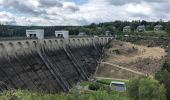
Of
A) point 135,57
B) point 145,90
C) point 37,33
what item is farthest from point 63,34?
point 145,90

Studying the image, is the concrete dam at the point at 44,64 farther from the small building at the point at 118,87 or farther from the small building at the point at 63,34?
the small building at the point at 118,87

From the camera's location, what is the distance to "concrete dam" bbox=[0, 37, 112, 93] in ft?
186

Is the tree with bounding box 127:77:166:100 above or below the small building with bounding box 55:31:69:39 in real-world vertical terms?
below

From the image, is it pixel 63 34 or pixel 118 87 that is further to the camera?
pixel 63 34

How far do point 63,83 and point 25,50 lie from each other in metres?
10.1

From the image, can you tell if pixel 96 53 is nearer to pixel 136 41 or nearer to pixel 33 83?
pixel 136 41

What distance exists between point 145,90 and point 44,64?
25.3 m

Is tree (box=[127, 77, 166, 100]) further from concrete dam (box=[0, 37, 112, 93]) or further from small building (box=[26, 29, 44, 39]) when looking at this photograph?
small building (box=[26, 29, 44, 39])

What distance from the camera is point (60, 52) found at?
80188 mm

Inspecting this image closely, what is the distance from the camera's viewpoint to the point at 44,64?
6712 cm

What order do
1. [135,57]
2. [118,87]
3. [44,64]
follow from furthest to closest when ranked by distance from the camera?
[135,57]
[118,87]
[44,64]

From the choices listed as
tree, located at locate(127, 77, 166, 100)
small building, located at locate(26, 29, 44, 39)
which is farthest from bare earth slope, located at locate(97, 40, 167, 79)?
tree, located at locate(127, 77, 166, 100)

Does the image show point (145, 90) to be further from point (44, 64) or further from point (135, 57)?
point (135, 57)

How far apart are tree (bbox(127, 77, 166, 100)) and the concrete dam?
17.4m
